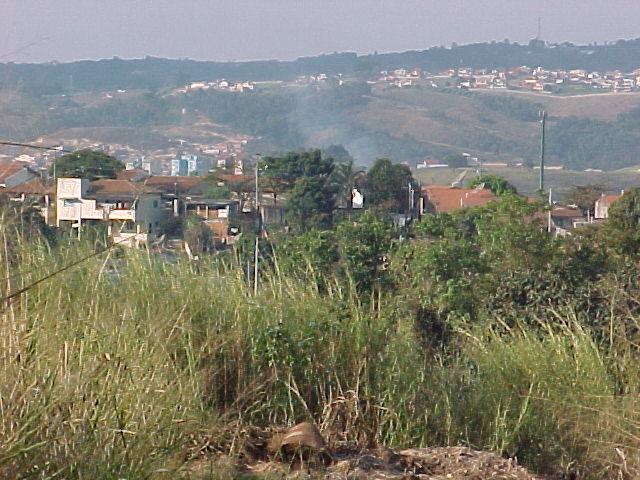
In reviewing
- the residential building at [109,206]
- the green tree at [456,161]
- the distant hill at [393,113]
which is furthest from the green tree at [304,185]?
the green tree at [456,161]

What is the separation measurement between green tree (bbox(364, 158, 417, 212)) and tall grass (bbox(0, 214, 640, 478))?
17.8 meters

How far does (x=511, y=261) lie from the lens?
571 inches

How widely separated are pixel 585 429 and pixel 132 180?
2.86m

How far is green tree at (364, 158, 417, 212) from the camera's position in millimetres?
24297

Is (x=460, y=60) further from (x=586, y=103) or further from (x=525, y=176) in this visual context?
(x=525, y=176)

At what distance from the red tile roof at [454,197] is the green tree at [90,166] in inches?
804

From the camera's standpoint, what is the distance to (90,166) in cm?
589

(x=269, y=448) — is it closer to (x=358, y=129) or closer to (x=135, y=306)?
(x=135, y=306)

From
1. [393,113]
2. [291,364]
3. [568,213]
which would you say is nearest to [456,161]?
[393,113]

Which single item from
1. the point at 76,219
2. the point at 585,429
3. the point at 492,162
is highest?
the point at 76,219

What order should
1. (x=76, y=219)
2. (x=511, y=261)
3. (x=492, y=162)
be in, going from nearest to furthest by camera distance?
1. (x=76, y=219)
2. (x=511, y=261)
3. (x=492, y=162)

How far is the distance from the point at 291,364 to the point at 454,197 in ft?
88.2

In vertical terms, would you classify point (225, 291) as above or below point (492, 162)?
above

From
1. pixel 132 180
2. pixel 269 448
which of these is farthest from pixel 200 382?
pixel 132 180
